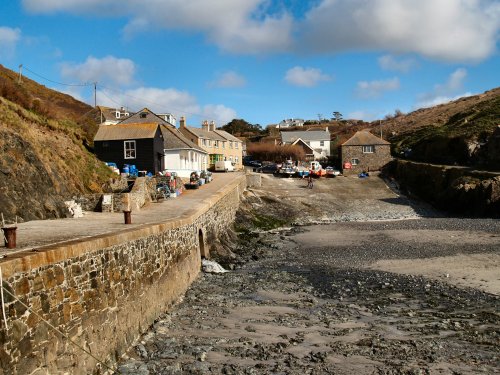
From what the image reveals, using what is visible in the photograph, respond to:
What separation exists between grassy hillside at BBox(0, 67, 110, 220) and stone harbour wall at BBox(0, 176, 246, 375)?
5.69 m

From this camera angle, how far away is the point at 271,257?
83.9ft

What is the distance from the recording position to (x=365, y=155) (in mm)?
63344

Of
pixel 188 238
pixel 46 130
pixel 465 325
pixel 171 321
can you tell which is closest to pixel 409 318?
pixel 465 325

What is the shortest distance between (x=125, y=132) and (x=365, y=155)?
111 ft

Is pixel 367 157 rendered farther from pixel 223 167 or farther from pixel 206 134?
pixel 206 134

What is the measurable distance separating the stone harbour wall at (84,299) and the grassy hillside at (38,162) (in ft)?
18.7

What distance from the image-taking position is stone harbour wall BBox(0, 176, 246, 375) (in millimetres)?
7111

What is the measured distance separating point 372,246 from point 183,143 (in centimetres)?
2830

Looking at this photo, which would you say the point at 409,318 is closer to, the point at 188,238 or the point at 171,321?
the point at 171,321

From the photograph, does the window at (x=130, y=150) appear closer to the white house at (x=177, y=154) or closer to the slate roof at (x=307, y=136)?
the white house at (x=177, y=154)

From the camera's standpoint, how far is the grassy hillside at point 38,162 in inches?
680

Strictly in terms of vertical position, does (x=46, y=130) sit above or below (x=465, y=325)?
above

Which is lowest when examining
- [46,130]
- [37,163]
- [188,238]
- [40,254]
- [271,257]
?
[271,257]

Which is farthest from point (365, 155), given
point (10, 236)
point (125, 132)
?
point (10, 236)
